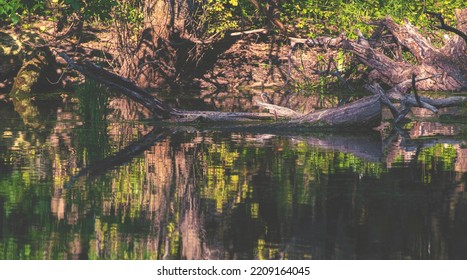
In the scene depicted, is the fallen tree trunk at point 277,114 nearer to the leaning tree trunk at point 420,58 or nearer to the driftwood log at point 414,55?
the driftwood log at point 414,55

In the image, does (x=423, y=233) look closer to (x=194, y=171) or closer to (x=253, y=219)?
(x=253, y=219)

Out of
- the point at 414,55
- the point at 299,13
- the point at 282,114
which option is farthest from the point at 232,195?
the point at 299,13

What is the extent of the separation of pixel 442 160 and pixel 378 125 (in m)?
4.26

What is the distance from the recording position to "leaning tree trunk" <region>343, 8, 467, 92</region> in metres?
27.1

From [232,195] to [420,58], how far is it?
17.0m

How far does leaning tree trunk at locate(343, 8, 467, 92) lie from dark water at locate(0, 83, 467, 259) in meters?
8.67

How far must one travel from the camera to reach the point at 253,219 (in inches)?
403

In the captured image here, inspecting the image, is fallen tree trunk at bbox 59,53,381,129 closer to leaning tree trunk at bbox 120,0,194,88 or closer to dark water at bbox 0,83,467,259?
dark water at bbox 0,83,467,259

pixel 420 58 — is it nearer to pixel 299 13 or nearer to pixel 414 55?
pixel 414 55

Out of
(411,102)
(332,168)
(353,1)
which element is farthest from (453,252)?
(353,1)

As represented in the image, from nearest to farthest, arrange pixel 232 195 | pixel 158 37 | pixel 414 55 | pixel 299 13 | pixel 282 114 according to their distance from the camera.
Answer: pixel 232 195
pixel 282 114
pixel 414 55
pixel 158 37
pixel 299 13

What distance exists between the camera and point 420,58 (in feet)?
90.7

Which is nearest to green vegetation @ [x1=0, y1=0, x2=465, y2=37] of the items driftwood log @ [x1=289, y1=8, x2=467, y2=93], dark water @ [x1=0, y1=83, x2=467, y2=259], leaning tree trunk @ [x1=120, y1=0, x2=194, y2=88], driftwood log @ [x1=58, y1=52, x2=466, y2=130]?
leaning tree trunk @ [x1=120, y1=0, x2=194, y2=88]

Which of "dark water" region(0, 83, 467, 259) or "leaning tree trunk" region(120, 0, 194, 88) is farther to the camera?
"leaning tree trunk" region(120, 0, 194, 88)
